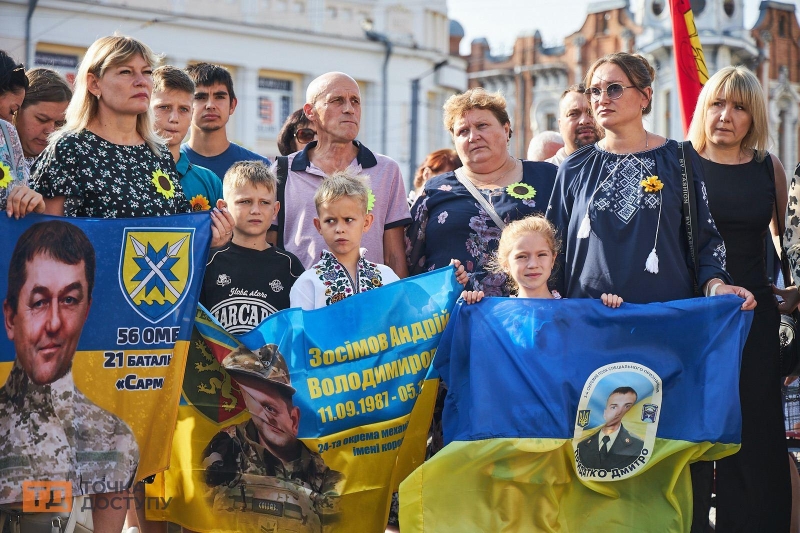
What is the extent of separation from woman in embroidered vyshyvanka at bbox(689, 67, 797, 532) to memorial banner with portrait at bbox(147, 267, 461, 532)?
1454 millimetres

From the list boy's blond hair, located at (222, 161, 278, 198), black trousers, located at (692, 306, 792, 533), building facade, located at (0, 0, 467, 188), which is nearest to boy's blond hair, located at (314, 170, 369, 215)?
boy's blond hair, located at (222, 161, 278, 198)

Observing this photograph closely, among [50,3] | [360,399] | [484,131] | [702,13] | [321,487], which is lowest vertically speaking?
[321,487]

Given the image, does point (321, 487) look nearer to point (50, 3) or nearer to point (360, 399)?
point (360, 399)

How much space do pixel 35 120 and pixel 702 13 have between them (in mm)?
38753

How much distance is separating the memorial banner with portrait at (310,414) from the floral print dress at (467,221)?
18.0 inches

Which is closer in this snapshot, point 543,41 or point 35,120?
point 35,120

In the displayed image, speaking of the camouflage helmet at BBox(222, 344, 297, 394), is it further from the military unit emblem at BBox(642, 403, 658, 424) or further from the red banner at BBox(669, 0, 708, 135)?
the red banner at BBox(669, 0, 708, 135)

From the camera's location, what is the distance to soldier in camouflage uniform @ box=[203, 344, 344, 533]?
4980 mm

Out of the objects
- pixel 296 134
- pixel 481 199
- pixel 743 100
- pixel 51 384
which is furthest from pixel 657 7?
pixel 51 384

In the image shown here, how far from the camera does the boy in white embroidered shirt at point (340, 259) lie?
5227 millimetres

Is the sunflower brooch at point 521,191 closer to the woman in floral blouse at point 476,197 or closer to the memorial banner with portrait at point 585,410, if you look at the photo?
the woman in floral blouse at point 476,197

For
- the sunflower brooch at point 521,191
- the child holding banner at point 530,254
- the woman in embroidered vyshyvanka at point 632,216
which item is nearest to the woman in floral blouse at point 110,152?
the child holding banner at point 530,254

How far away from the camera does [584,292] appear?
202 inches

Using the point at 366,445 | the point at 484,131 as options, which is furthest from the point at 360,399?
the point at 484,131
